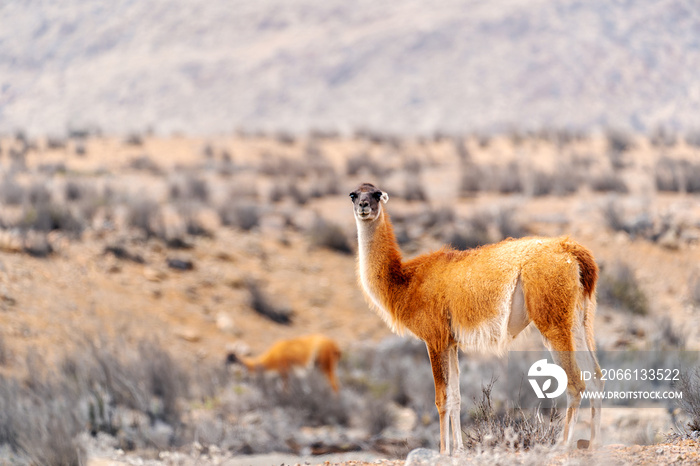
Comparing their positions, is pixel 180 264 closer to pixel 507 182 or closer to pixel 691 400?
pixel 507 182

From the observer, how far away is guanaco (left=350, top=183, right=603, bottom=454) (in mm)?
5910

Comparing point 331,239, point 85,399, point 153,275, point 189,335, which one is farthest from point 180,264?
point 85,399

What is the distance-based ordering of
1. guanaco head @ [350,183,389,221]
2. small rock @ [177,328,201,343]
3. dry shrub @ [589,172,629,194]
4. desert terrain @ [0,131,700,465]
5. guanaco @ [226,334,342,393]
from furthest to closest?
dry shrub @ [589,172,629,194]
small rock @ [177,328,201,343]
guanaco @ [226,334,342,393]
desert terrain @ [0,131,700,465]
guanaco head @ [350,183,389,221]

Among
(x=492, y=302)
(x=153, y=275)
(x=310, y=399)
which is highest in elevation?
(x=492, y=302)

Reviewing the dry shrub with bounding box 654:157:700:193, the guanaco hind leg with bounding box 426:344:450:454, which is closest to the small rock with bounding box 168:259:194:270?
the guanaco hind leg with bounding box 426:344:450:454

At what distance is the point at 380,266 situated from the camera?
676 centimetres

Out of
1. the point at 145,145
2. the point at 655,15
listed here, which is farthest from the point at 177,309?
the point at 655,15

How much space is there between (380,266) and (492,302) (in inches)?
44.3

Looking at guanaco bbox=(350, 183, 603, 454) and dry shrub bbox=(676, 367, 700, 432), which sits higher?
guanaco bbox=(350, 183, 603, 454)

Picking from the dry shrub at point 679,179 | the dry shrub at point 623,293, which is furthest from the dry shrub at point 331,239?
the dry shrub at point 679,179

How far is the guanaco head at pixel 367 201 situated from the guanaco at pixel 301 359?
19.9 ft

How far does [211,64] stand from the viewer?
82.2 m

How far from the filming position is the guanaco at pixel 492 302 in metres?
5.91

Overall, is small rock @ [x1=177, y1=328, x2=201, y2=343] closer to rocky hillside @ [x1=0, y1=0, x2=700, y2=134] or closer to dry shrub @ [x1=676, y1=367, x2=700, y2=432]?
dry shrub @ [x1=676, y1=367, x2=700, y2=432]
